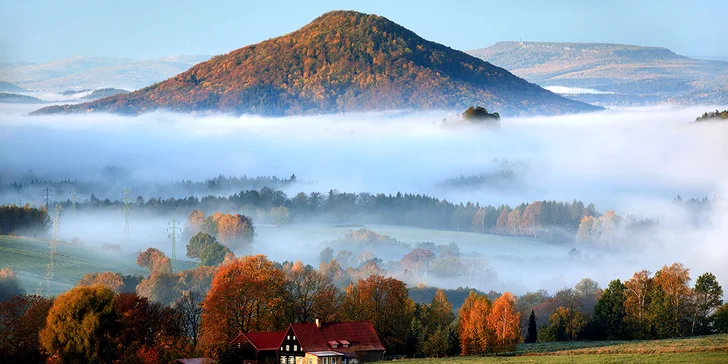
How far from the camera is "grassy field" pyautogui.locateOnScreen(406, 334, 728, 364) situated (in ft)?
257

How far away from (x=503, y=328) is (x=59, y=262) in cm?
8841

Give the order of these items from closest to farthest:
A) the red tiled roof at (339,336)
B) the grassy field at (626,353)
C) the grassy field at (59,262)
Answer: the grassy field at (626,353), the red tiled roof at (339,336), the grassy field at (59,262)

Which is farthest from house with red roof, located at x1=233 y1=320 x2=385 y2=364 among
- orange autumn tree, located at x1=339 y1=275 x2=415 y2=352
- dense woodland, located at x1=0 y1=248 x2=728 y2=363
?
orange autumn tree, located at x1=339 y1=275 x2=415 y2=352

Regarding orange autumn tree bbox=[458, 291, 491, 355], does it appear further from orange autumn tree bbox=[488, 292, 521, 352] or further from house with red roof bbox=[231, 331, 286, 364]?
house with red roof bbox=[231, 331, 286, 364]

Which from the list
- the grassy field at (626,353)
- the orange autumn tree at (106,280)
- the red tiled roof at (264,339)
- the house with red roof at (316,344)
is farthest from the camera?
the orange autumn tree at (106,280)

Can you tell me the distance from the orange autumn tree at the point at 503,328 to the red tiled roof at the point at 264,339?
1589 cm

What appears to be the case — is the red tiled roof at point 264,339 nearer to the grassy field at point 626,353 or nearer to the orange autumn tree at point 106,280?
the grassy field at point 626,353

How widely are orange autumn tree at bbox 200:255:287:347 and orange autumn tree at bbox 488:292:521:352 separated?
638 inches

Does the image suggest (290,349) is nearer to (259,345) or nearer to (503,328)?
(259,345)

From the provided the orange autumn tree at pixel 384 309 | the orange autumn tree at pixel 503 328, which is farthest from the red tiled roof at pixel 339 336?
the orange autumn tree at pixel 503 328

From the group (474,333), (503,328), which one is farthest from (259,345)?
(503,328)

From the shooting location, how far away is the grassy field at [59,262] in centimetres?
15500

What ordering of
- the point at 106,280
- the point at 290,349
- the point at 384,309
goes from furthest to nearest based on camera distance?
1. the point at 106,280
2. the point at 384,309
3. the point at 290,349

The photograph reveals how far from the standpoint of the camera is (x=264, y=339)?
302ft
